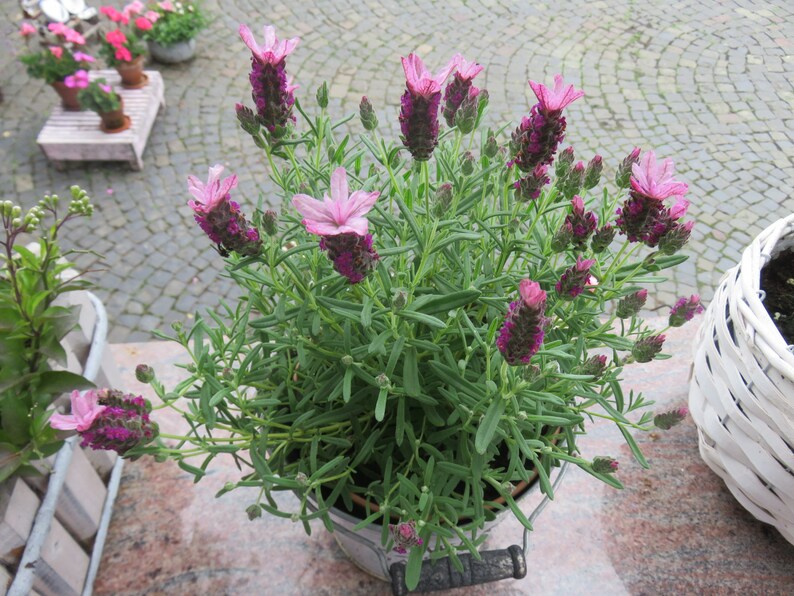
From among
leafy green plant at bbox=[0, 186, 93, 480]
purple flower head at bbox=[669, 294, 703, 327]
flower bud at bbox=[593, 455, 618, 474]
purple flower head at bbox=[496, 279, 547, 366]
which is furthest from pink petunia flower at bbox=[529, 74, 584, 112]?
leafy green plant at bbox=[0, 186, 93, 480]

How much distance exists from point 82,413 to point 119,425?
0.04 m

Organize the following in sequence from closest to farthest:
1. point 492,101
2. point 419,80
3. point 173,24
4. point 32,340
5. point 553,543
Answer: point 419,80
point 32,340
point 553,543
point 492,101
point 173,24

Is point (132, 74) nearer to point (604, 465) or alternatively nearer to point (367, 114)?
point (367, 114)

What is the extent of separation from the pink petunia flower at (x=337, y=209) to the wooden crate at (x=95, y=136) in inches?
104

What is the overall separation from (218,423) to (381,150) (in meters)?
0.48

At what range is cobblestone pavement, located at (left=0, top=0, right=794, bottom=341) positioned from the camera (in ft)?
8.73

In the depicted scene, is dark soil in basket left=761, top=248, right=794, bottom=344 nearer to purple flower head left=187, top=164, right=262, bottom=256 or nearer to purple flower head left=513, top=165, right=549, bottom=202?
purple flower head left=513, top=165, right=549, bottom=202

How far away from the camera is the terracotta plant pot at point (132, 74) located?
327cm

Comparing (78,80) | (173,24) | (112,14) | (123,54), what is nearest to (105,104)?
(78,80)

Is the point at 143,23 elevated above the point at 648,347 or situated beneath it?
situated beneath

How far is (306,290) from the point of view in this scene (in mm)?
888

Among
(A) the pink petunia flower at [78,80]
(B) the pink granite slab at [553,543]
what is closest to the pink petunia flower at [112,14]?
(A) the pink petunia flower at [78,80]

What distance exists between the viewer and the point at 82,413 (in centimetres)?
76

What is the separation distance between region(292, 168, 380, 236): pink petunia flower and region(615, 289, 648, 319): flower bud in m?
0.47
